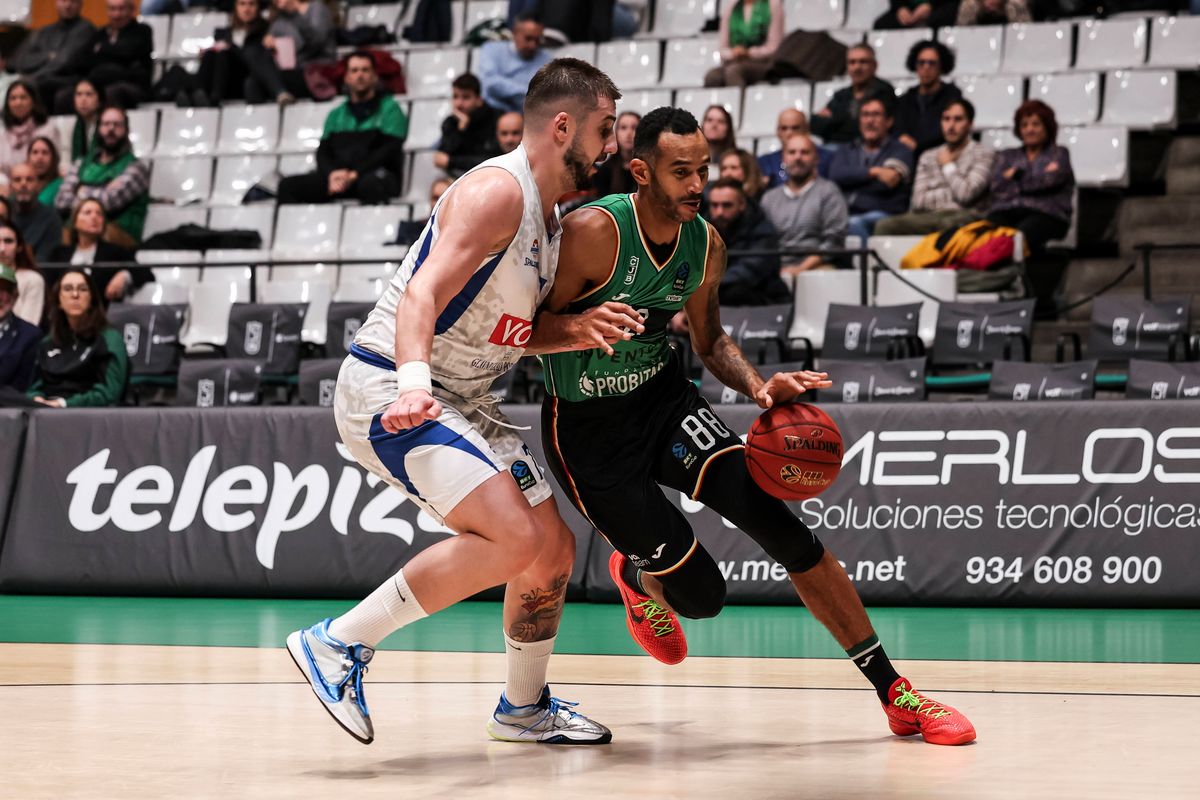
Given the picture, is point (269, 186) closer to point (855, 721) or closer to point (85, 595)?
point (85, 595)

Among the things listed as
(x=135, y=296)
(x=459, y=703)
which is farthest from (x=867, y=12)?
(x=459, y=703)

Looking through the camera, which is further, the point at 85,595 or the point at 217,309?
the point at 217,309

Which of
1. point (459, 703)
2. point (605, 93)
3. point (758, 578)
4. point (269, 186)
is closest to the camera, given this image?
point (605, 93)

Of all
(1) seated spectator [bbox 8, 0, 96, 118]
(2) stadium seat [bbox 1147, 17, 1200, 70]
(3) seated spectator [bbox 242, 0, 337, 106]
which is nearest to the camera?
(2) stadium seat [bbox 1147, 17, 1200, 70]

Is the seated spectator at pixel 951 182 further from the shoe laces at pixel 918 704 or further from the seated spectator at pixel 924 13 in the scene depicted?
the shoe laces at pixel 918 704

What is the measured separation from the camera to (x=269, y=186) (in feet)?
48.0

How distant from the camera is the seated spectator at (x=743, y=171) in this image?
11320mm

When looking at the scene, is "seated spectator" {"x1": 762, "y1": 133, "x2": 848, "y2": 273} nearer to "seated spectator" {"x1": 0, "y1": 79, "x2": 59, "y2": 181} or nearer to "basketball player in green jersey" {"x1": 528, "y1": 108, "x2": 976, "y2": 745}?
"basketball player in green jersey" {"x1": 528, "y1": 108, "x2": 976, "y2": 745}

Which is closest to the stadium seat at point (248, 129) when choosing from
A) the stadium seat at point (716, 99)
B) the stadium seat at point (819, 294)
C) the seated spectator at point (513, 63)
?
the seated spectator at point (513, 63)

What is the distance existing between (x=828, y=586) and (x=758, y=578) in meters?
3.68

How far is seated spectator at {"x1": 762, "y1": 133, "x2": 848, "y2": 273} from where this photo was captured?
11445 mm

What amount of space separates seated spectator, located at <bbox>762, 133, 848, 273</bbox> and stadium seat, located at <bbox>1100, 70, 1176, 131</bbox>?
2.61m

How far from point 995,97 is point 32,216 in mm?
8275

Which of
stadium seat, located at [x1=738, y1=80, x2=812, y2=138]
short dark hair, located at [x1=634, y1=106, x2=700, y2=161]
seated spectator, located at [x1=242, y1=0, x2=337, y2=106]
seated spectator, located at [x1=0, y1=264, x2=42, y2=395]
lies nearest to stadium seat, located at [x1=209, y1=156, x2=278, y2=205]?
seated spectator, located at [x1=242, y1=0, x2=337, y2=106]
